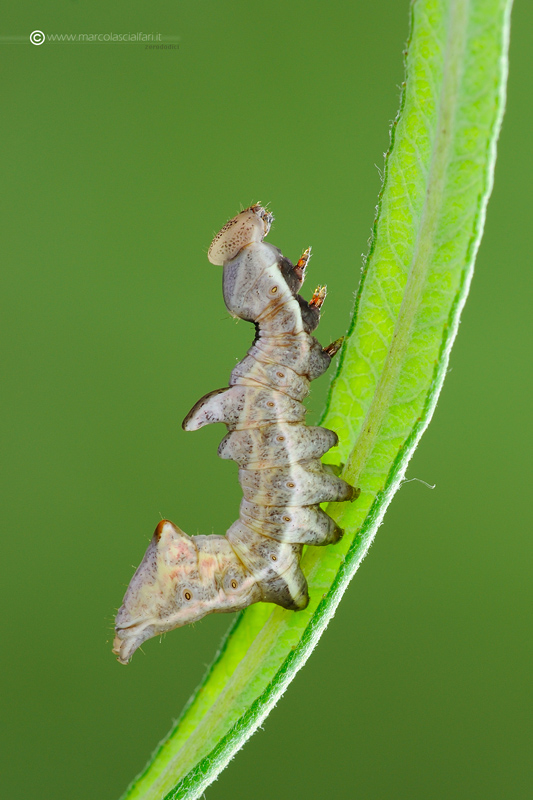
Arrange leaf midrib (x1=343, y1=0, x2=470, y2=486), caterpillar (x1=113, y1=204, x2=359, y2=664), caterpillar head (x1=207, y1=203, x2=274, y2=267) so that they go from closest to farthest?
leaf midrib (x1=343, y1=0, x2=470, y2=486), caterpillar (x1=113, y1=204, x2=359, y2=664), caterpillar head (x1=207, y1=203, x2=274, y2=267)

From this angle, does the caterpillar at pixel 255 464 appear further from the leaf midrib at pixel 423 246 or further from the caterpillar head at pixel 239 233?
the leaf midrib at pixel 423 246

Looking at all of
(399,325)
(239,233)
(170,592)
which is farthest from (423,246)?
(170,592)

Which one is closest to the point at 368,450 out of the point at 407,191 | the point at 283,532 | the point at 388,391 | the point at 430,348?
the point at 388,391

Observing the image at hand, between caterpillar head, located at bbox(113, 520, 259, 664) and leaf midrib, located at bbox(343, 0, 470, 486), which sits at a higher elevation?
leaf midrib, located at bbox(343, 0, 470, 486)

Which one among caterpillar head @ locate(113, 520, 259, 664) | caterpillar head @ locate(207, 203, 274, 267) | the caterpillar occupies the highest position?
caterpillar head @ locate(207, 203, 274, 267)

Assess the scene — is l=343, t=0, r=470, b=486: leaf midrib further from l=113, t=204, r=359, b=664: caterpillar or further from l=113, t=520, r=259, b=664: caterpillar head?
l=113, t=520, r=259, b=664: caterpillar head

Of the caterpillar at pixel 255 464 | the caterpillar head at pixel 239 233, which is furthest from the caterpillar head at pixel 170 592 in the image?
the caterpillar head at pixel 239 233

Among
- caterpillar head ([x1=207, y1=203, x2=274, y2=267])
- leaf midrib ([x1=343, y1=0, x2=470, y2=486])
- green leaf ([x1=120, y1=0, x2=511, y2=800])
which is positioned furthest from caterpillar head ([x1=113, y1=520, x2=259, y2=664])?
caterpillar head ([x1=207, y1=203, x2=274, y2=267])
